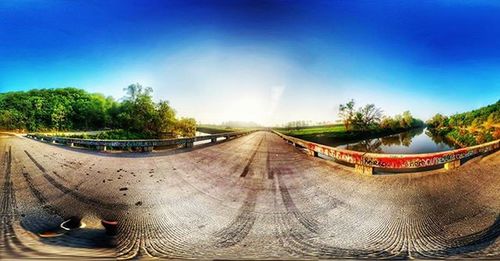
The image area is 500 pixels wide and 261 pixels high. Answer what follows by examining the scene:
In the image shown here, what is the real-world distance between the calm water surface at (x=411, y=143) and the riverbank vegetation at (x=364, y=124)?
0.05 metres

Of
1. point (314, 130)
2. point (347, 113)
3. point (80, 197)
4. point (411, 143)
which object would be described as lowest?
point (80, 197)

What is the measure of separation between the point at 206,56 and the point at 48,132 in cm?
153

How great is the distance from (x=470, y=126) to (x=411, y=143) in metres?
0.40

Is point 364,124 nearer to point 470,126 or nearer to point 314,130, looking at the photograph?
point 314,130

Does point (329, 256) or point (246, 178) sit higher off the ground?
point (246, 178)

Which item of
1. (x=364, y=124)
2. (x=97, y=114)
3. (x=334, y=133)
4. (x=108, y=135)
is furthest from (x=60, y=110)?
(x=364, y=124)

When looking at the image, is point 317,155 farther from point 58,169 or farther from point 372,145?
point 58,169

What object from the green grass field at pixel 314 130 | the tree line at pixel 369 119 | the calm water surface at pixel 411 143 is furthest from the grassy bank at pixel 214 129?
the calm water surface at pixel 411 143

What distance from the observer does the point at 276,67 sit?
71.7 inches

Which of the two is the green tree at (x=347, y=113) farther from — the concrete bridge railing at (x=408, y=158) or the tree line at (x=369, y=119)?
the concrete bridge railing at (x=408, y=158)

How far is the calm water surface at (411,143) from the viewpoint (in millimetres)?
1644

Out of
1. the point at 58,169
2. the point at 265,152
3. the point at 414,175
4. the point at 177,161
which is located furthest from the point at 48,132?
the point at 414,175

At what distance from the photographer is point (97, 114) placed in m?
1.76

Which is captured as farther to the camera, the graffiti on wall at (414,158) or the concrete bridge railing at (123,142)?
the concrete bridge railing at (123,142)
